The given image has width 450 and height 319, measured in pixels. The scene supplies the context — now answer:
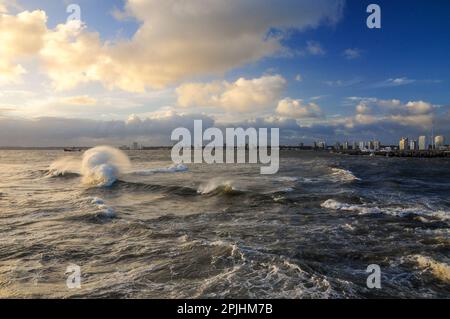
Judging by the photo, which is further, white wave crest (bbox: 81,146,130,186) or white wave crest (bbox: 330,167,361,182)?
white wave crest (bbox: 81,146,130,186)

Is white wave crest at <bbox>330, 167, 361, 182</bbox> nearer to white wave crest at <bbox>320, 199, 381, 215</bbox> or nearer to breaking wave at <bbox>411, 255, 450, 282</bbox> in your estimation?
white wave crest at <bbox>320, 199, 381, 215</bbox>

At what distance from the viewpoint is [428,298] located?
7.57m

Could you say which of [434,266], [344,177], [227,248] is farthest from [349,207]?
[344,177]

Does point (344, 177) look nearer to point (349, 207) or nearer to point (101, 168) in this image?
point (349, 207)

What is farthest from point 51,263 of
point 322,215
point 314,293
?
point 322,215

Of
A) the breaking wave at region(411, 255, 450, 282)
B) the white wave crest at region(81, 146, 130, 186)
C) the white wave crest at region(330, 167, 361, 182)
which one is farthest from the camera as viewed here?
the white wave crest at region(81, 146, 130, 186)

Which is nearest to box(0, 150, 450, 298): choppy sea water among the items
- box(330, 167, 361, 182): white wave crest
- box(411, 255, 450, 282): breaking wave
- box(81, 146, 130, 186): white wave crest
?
box(411, 255, 450, 282): breaking wave

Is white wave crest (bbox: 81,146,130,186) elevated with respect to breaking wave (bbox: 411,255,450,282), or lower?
elevated

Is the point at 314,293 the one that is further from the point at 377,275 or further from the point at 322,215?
the point at 322,215

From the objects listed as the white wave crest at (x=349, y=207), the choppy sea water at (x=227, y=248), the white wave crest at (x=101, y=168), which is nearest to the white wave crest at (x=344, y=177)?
the choppy sea water at (x=227, y=248)

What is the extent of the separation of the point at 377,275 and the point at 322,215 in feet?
26.2

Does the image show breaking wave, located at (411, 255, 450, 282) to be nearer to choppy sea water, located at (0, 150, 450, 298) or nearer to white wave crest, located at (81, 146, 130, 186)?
choppy sea water, located at (0, 150, 450, 298)

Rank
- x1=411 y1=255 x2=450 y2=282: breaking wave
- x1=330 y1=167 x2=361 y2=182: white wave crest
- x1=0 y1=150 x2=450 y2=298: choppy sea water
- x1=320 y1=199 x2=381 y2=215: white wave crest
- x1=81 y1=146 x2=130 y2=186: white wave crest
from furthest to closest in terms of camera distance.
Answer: x1=81 y1=146 x2=130 y2=186: white wave crest
x1=330 y1=167 x2=361 y2=182: white wave crest
x1=320 y1=199 x2=381 y2=215: white wave crest
x1=411 y1=255 x2=450 y2=282: breaking wave
x1=0 y1=150 x2=450 y2=298: choppy sea water

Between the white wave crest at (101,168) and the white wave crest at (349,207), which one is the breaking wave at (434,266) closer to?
the white wave crest at (349,207)
